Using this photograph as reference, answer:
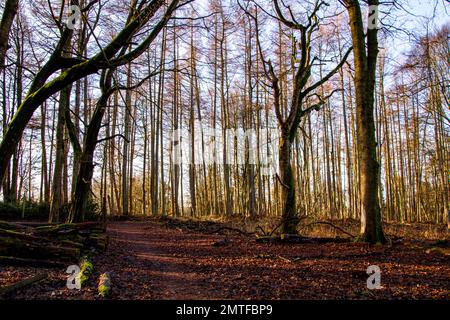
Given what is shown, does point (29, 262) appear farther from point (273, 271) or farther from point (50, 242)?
point (273, 271)

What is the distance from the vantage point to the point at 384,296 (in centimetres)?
371

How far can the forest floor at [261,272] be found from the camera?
379cm

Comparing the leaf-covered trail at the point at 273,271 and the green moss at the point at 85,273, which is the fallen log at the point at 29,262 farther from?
the leaf-covered trail at the point at 273,271

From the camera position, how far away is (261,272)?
16.4 ft

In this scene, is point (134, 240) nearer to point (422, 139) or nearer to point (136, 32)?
point (136, 32)

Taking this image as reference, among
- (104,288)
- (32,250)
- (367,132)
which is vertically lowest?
(104,288)

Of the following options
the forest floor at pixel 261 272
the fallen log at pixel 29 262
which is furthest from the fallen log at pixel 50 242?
the forest floor at pixel 261 272

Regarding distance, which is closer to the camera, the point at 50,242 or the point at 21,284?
the point at 21,284

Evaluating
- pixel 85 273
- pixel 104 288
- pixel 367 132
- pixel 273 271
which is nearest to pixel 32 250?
pixel 85 273

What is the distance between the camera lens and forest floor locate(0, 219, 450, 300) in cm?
379

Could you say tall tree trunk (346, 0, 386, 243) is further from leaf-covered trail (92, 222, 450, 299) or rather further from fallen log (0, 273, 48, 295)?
fallen log (0, 273, 48, 295)

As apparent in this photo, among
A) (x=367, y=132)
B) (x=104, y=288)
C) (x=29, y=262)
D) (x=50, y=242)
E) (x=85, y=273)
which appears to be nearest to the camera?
(x=104, y=288)

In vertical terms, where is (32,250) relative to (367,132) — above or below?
below
